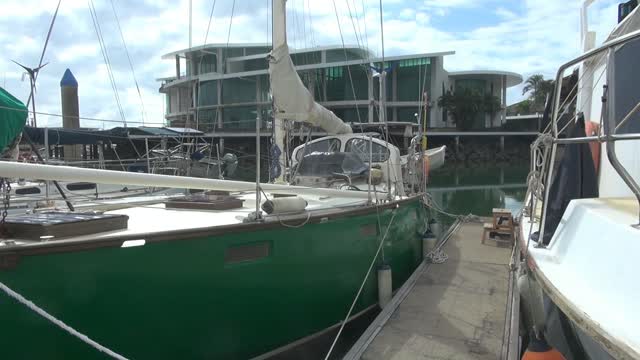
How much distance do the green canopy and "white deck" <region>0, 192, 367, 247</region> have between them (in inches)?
39.5

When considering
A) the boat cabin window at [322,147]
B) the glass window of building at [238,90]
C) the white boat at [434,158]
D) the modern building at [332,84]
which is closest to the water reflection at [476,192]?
the white boat at [434,158]

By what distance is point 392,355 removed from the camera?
466 centimetres

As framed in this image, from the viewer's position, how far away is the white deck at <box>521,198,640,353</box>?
2346mm

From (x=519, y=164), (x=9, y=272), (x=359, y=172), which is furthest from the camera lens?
(x=519, y=164)

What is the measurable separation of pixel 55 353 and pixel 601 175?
573 cm

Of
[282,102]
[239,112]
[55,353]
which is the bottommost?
[55,353]

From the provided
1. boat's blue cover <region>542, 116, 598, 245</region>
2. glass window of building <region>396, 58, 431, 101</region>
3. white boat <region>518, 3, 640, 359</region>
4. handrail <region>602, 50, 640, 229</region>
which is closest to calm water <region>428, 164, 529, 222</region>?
glass window of building <region>396, 58, 431, 101</region>

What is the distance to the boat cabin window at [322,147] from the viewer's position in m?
9.00

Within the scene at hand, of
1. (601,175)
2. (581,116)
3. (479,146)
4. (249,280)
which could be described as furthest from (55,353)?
(479,146)

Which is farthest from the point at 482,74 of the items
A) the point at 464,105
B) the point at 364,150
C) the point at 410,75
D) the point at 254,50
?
the point at 364,150

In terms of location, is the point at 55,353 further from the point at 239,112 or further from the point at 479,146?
the point at 479,146

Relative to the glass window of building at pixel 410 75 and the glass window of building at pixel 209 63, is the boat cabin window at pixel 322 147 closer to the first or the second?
the glass window of building at pixel 410 75

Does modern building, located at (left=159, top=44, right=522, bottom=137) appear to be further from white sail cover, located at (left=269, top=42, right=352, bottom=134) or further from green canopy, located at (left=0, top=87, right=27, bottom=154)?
green canopy, located at (left=0, top=87, right=27, bottom=154)

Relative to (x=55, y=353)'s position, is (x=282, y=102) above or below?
above
